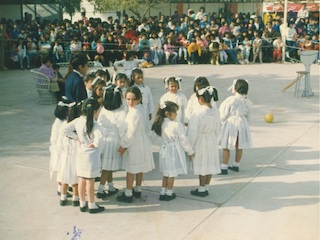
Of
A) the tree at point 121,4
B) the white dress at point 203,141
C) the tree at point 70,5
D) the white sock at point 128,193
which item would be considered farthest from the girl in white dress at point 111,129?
the tree at point 121,4

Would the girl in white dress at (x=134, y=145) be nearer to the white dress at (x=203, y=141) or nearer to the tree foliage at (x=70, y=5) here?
the white dress at (x=203, y=141)

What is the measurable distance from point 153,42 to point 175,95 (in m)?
11.1

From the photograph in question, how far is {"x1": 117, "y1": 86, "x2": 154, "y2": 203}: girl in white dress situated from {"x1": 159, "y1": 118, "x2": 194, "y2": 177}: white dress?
22 cm

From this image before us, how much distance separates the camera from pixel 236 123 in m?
6.93

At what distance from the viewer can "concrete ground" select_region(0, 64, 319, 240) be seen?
203 inches

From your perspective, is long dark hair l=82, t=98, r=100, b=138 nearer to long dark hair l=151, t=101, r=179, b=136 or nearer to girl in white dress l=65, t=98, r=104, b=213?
girl in white dress l=65, t=98, r=104, b=213

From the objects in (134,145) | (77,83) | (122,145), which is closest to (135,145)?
(134,145)

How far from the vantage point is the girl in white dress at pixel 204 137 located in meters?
5.95

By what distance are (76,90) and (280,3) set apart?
1026 inches

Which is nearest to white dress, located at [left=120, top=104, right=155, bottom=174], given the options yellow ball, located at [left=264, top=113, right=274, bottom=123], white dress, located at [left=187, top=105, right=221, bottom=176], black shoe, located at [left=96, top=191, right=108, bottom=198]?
black shoe, located at [left=96, top=191, right=108, bottom=198]

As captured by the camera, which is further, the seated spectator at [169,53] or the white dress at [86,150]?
the seated spectator at [169,53]

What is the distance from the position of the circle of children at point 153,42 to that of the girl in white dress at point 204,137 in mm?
10766

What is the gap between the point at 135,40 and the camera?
720 inches

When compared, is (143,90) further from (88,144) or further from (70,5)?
(70,5)
